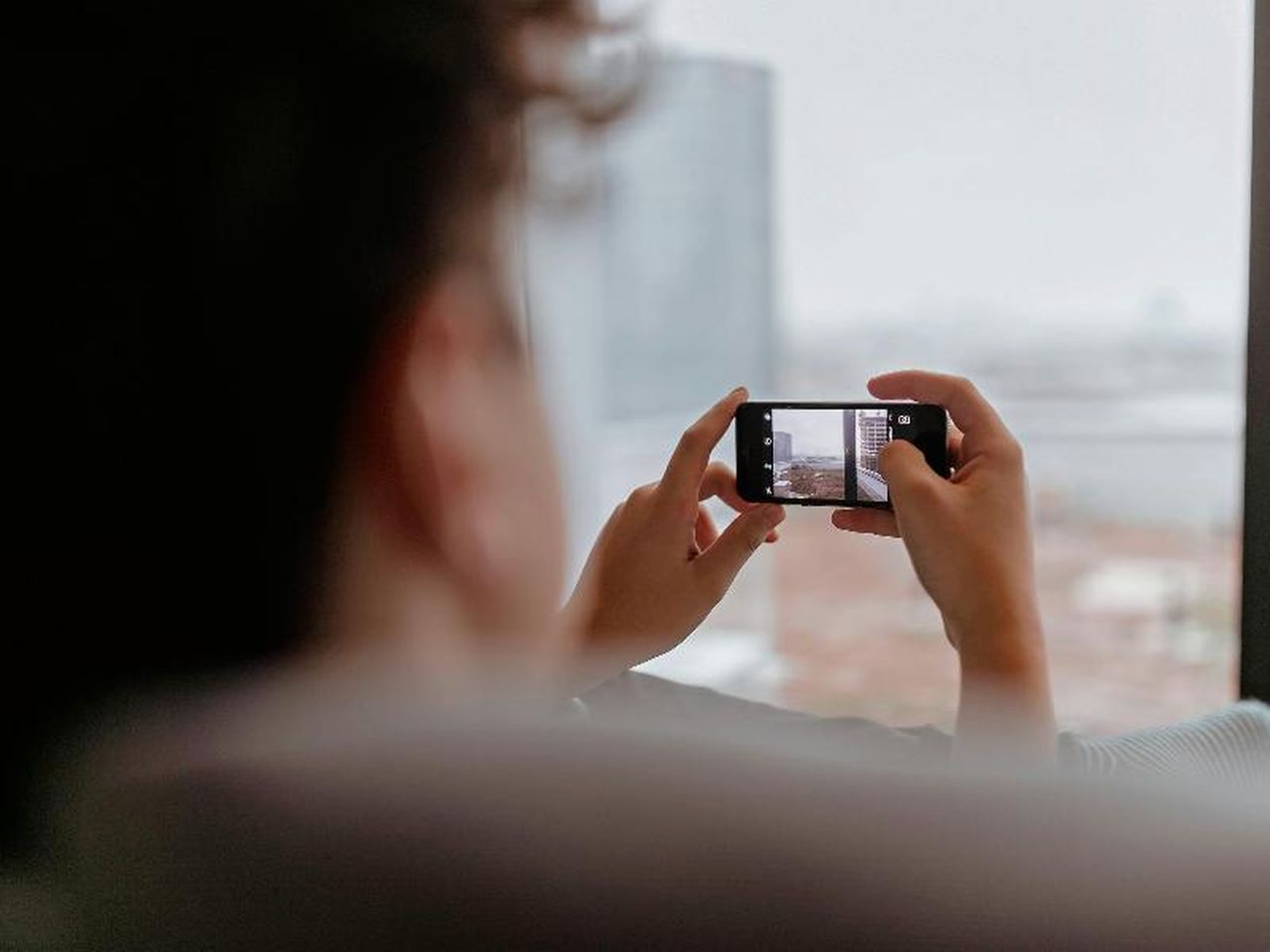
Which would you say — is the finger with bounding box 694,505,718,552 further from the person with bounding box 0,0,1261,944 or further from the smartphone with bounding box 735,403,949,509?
the person with bounding box 0,0,1261,944

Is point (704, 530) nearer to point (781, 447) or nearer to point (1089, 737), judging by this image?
point (781, 447)

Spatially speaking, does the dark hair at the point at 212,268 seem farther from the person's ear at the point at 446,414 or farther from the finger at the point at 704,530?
the finger at the point at 704,530

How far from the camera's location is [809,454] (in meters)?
0.62

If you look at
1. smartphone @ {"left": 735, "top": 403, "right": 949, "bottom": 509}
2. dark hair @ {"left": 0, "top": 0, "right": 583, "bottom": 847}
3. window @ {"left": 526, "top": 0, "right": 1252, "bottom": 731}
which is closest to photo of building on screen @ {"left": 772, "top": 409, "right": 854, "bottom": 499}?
smartphone @ {"left": 735, "top": 403, "right": 949, "bottom": 509}

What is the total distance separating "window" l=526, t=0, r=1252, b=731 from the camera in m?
1.78

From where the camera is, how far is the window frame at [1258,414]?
867 millimetres

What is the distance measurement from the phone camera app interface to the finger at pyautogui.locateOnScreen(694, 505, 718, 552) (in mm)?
43

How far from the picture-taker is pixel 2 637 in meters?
0.49

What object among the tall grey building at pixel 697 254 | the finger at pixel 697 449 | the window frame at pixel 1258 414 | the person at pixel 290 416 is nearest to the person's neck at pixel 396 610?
the person at pixel 290 416

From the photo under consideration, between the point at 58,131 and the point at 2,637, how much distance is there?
199 mm

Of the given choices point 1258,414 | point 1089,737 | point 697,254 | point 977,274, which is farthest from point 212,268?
point 697,254

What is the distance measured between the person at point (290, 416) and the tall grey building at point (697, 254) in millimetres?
1559

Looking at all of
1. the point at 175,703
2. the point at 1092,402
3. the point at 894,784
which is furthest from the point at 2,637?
the point at 1092,402

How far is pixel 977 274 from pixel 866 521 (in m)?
1.40
